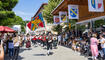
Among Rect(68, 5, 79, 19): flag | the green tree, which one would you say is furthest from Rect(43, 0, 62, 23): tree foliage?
Rect(68, 5, 79, 19): flag

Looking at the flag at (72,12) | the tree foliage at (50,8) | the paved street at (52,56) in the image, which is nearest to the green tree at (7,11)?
the tree foliage at (50,8)

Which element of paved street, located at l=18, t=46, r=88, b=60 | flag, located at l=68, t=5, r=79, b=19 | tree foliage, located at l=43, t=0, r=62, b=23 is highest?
tree foliage, located at l=43, t=0, r=62, b=23

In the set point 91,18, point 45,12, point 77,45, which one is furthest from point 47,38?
point 45,12

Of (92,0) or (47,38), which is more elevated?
(92,0)

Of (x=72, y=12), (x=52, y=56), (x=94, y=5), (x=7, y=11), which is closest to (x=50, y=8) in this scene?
(x=7, y=11)

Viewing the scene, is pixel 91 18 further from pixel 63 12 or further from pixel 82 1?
pixel 63 12

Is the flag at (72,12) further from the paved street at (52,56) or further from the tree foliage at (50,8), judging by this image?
the tree foliage at (50,8)

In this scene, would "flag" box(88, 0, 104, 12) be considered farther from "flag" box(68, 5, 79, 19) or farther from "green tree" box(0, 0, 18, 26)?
"green tree" box(0, 0, 18, 26)

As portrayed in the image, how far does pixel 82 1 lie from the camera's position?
14.4m

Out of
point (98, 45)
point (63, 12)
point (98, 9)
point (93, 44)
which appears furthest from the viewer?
point (63, 12)

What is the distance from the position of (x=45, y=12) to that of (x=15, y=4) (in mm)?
6326

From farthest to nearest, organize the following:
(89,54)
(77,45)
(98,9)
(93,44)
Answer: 1. (77,45)
2. (98,9)
3. (89,54)
4. (93,44)

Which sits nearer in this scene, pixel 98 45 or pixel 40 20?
pixel 98 45

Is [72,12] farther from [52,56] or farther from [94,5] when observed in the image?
[52,56]
